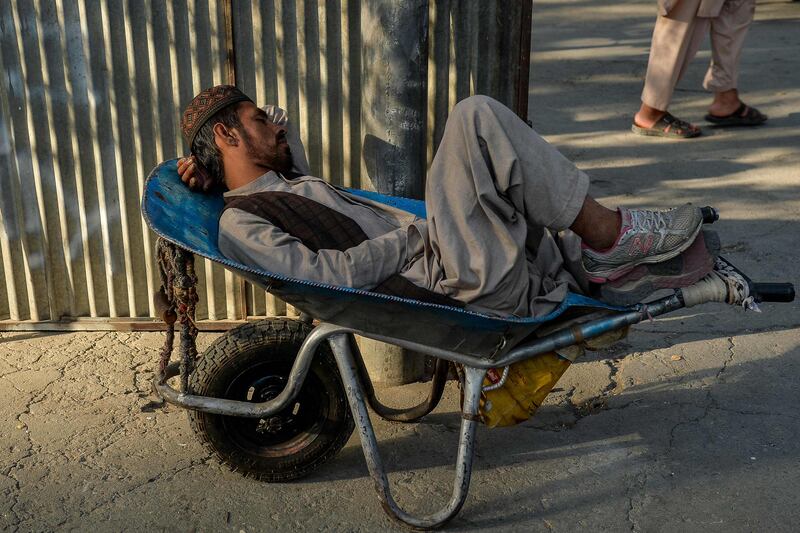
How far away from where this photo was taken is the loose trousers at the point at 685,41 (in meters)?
6.38

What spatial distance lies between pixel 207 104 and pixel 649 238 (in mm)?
1544

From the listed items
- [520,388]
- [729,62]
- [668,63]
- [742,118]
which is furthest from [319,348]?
[742,118]

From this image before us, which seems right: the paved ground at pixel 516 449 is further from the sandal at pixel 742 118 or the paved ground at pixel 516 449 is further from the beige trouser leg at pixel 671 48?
the sandal at pixel 742 118

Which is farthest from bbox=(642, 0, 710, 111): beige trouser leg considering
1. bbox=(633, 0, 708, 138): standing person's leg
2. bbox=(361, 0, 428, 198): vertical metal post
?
bbox=(361, 0, 428, 198): vertical metal post

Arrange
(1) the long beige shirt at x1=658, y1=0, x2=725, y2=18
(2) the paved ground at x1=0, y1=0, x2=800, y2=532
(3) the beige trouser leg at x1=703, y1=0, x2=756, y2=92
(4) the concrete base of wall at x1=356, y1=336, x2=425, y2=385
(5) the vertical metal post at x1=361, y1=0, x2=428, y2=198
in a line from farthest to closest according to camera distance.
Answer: (3) the beige trouser leg at x1=703, y1=0, x2=756, y2=92, (1) the long beige shirt at x1=658, y1=0, x2=725, y2=18, (4) the concrete base of wall at x1=356, y1=336, x2=425, y2=385, (5) the vertical metal post at x1=361, y1=0, x2=428, y2=198, (2) the paved ground at x1=0, y1=0, x2=800, y2=532

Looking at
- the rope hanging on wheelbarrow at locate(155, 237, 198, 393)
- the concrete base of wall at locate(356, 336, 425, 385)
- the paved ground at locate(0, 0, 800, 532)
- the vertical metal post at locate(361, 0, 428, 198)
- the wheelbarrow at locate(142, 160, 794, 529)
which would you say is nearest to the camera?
the wheelbarrow at locate(142, 160, 794, 529)

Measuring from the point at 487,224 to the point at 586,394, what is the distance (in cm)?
114

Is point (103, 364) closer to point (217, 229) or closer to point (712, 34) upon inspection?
point (217, 229)

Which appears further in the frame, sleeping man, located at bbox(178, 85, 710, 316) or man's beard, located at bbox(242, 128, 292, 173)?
man's beard, located at bbox(242, 128, 292, 173)

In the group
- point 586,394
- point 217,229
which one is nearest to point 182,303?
point 217,229

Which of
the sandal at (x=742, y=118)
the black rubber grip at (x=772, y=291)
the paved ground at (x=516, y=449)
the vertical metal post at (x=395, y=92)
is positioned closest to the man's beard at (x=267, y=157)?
the vertical metal post at (x=395, y=92)

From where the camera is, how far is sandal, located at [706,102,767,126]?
6.80m

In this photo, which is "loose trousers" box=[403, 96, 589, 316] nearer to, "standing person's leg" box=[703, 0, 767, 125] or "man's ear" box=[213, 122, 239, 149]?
"man's ear" box=[213, 122, 239, 149]

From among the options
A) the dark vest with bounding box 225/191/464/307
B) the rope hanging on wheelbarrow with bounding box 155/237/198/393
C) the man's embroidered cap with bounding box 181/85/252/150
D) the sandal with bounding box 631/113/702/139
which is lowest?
the sandal with bounding box 631/113/702/139
